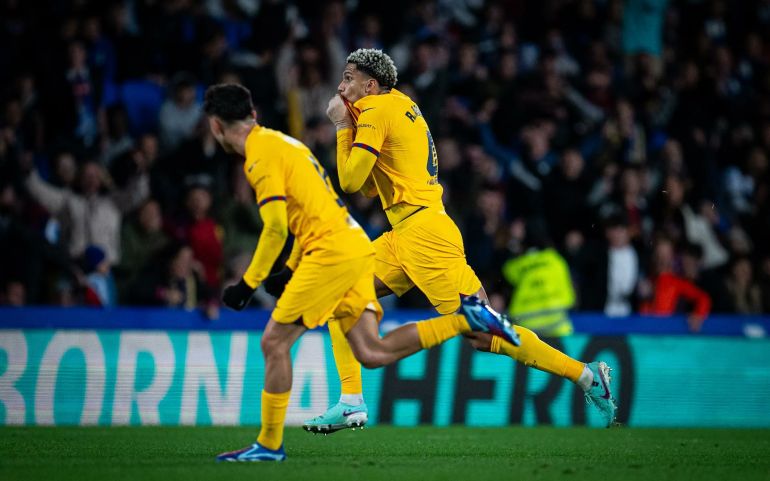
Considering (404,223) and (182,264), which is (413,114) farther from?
(182,264)

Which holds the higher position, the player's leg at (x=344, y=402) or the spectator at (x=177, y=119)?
the spectator at (x=177, y=119)

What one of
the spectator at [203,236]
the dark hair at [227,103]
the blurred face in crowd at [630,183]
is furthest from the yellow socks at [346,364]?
the blurred face in crowd at [630,183]

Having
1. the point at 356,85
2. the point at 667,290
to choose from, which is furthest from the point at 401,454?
the point at 667,290

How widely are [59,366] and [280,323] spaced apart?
461 centimetres

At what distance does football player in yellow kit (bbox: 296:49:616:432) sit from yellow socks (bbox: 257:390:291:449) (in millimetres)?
846

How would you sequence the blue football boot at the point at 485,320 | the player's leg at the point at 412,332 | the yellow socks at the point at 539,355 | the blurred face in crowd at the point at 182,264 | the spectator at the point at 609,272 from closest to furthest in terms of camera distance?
the player's leg at the point at 412,332 < the blue football boot at the point at 485,320 < the yellow socks at the point at 539,355 < the blurred face in crowd at the point at 182,264 < the spectator at the point at 609,272

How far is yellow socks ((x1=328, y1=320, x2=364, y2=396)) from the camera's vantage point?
26.7 ft

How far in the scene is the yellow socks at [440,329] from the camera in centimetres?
766

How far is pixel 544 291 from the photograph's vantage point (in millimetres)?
12477

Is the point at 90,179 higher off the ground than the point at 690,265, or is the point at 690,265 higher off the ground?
the point at 90,179

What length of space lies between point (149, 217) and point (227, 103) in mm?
5280

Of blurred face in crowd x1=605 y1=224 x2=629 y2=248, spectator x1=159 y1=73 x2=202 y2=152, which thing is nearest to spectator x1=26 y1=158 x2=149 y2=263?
spectator x1=159 y1=73 x2=202 y2=152

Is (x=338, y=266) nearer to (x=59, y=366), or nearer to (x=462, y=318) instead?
(x=462, y=318)

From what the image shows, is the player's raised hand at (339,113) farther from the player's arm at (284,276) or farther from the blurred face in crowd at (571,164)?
the blurred face in crowd at (571,164)
